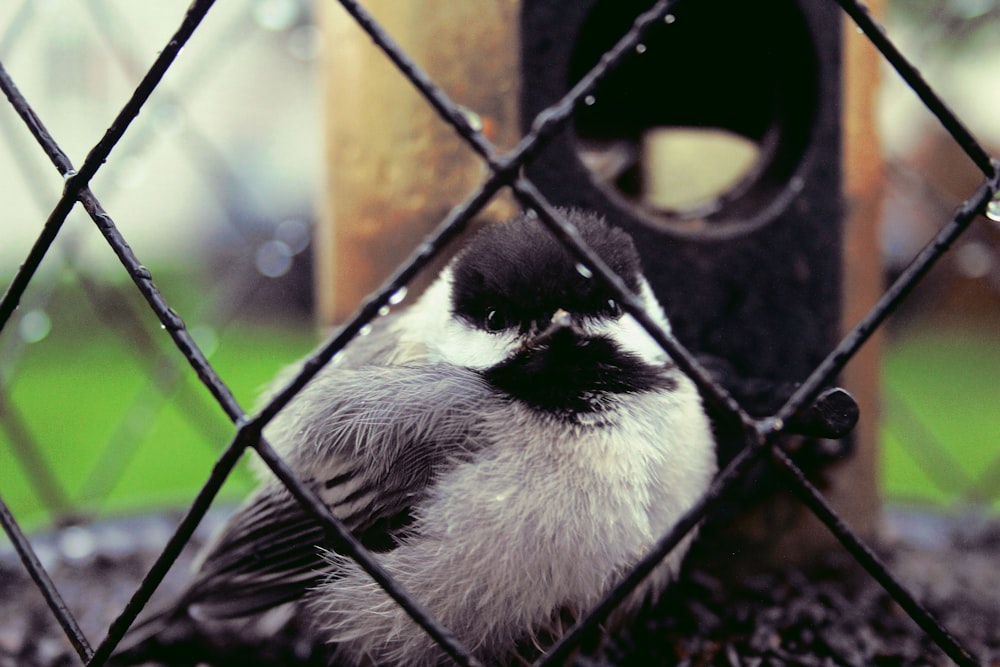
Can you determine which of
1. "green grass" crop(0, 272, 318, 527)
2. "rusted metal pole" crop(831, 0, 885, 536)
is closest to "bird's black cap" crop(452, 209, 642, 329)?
"rusted metal pole" crop(831, 0, 885, 536)

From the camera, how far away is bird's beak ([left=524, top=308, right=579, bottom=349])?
835 mm

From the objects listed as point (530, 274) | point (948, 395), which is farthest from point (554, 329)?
point (948, 395)

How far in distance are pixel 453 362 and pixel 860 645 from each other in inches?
24.5

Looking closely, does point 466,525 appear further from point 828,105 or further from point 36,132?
point 828,105

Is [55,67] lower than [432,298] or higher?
higher

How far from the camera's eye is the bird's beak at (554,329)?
835 mm

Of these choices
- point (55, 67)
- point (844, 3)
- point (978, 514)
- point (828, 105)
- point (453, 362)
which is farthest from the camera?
point (55, 67)

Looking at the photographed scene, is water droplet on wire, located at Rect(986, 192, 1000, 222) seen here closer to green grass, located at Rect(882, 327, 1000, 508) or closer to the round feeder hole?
the round feeder hole

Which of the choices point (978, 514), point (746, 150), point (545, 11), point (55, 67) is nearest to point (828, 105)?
point (746, 150)

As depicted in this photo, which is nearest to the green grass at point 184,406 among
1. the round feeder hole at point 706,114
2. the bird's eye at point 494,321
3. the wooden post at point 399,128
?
the wooden post at point 399,128

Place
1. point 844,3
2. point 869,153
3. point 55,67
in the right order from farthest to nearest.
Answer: point 55,67 → point 869,153 → point 844,3

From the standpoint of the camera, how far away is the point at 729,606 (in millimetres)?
1258

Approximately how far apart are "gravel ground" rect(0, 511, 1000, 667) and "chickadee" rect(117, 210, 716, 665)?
0.53 ft

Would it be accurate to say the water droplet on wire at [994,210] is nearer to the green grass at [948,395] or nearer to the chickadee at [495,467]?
the chickadee at [495,467]
